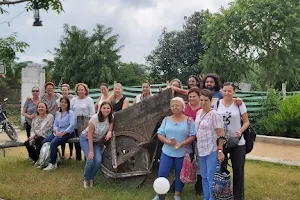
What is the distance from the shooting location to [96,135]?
20.4ft

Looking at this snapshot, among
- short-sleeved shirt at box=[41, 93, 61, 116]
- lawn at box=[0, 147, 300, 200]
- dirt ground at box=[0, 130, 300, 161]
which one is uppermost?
short-sleeved shirt at box=[41, 93, 61, 116]

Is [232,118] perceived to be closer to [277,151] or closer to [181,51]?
[277,151]

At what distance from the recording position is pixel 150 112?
5.89 metres

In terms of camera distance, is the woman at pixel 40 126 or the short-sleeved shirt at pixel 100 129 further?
the woman at pixel 40 126

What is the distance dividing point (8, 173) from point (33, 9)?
124 inches

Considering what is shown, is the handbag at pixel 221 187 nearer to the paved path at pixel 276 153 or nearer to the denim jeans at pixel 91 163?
the denim jeans at pixel 91 163

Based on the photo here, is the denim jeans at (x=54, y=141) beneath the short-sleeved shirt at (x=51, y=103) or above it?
beneath

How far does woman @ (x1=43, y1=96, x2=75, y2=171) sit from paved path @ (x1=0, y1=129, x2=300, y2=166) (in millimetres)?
4050

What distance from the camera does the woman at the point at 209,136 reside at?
4.71m

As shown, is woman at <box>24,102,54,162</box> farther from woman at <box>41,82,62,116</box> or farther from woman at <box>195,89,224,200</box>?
woman at <box>195,89,224,200</box>

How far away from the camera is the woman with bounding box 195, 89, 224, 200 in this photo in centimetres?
471

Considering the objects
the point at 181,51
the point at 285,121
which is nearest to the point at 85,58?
the point at 181,51

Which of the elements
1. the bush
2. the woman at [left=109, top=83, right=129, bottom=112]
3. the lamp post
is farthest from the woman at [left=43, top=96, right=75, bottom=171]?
the bush

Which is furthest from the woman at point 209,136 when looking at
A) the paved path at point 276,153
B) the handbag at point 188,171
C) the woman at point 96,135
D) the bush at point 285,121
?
the bush at point 285,121
